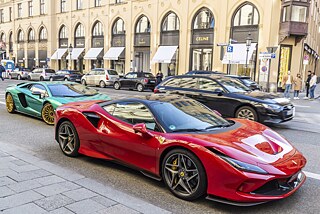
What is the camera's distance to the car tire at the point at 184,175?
3.80 meters

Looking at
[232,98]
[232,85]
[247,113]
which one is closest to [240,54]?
[232,85]

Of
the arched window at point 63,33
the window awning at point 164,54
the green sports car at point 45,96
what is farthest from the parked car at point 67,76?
the green sports car at point 45,96

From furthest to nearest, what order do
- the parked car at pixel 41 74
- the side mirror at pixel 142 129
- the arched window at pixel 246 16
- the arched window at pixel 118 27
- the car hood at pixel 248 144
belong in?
the arched window at pixel 118 27 → the parked car at pixel 41 74 → the arched window at pixel 246 16 → the side mirror at pixel 142 129 → the car hood at pixel 248 144

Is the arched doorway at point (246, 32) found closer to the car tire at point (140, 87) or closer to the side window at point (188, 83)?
the car tire at point (140, 87)

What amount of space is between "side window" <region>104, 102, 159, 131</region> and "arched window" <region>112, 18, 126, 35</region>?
31.0 metres

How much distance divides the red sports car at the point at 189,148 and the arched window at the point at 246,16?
2225 centimetres

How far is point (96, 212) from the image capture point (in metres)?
3.46

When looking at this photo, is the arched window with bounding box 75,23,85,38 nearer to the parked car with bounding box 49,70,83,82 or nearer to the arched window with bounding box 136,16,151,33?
the arched window with bounding box 136,16,151,33

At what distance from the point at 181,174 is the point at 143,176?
99cm

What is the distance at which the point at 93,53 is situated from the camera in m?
37.5

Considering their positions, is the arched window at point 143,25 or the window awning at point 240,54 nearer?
the window awning at point 240,54

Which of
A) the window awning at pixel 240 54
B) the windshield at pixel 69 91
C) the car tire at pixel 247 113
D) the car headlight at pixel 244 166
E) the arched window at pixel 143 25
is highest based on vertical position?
the arched window at pixel 143 25

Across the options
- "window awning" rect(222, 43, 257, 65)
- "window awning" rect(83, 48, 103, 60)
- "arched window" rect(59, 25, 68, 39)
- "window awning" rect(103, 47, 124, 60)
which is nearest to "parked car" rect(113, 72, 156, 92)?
"window awning" rect(222, 43, 257, 65)

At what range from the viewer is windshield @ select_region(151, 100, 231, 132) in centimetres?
443
